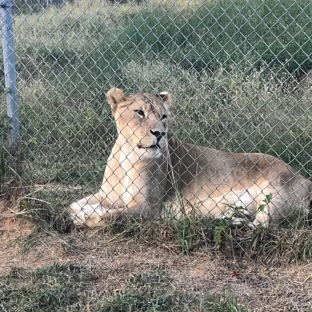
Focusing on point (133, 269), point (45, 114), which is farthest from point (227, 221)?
point (45, 114)

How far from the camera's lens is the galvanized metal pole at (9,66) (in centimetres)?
370

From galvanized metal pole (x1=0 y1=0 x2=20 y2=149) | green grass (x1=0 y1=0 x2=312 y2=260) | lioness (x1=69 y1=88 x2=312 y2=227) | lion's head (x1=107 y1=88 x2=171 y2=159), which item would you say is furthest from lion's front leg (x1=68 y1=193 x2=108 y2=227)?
galvanized metal pole (x1=0 y1=0 x2=20 y2=149)

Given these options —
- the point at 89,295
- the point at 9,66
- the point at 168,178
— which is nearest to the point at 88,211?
the point at 168,178

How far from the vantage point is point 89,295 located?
2650 mm

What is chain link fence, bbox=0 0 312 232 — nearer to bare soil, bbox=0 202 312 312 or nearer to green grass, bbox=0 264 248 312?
bare soil, bbox=0 202 312 312

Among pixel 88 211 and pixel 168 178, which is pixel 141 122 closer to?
pixel 168 178

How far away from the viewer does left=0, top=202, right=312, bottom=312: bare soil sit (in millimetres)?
2701

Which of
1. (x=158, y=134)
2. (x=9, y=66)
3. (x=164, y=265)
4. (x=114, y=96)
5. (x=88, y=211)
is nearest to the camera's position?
(x=164, y=265)

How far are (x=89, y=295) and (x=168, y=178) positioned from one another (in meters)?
1.37

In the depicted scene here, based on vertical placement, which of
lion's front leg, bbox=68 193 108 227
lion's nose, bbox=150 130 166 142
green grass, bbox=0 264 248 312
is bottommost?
green grass, bbox=0 264 248 312

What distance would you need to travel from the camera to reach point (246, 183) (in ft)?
12.9

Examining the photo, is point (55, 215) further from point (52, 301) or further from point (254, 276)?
point (254, 276)

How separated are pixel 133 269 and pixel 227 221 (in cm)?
65

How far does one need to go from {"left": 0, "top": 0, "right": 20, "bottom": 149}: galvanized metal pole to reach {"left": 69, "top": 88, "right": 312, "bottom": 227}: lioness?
73cm
